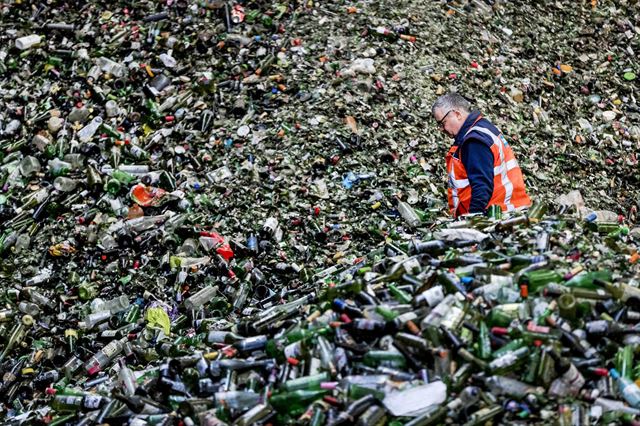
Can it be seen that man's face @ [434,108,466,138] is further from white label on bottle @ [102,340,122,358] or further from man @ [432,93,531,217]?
white label on bottle @ [102,340,122,358]

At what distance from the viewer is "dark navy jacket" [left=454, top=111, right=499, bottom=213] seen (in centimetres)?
791

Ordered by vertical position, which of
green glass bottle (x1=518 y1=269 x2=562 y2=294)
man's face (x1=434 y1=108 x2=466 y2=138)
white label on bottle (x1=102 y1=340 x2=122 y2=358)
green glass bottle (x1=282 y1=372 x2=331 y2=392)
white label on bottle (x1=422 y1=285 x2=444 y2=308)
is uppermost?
green glass bottle (x1=518 y1=269 x2=562 y2=294)

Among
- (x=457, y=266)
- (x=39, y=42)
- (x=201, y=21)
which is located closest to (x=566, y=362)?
(x=457, y=266)

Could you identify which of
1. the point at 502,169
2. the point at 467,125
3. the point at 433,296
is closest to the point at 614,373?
the point at 433,296

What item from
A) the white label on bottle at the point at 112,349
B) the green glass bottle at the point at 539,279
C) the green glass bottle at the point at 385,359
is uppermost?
the green glass bottle at the point at 539,279

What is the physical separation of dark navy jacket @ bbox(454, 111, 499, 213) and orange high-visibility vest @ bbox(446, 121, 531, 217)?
0.06m

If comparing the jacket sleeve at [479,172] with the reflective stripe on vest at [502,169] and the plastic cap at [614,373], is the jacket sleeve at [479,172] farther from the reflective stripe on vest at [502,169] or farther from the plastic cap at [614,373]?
the plastic cap at [614,373]

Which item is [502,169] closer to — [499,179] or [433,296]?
[499,179]

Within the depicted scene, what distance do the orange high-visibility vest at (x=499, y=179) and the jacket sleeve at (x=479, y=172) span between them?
8 cm

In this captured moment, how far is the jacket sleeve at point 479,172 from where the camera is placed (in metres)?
7.91

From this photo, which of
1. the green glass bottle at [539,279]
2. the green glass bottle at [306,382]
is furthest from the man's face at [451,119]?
the green glass bottle at [306,382]

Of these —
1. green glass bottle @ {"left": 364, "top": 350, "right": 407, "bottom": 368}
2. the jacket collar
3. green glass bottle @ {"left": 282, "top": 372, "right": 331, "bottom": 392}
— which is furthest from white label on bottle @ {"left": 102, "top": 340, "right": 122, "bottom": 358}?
the jacket collar

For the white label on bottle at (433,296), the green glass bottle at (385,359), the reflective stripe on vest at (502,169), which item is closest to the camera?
the green glass bottle at (385,359)

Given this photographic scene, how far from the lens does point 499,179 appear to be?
8.11 meters
